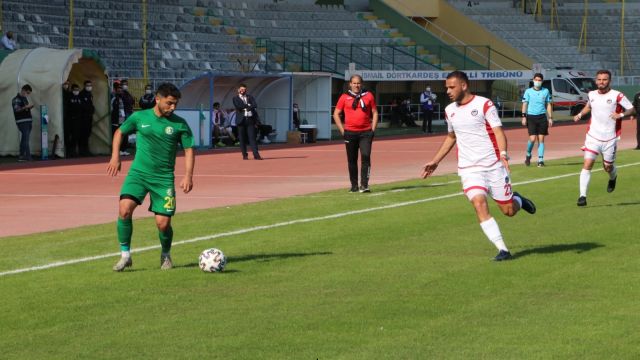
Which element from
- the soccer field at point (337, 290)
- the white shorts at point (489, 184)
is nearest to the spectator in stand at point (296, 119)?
the soccer field at point (337, 290)

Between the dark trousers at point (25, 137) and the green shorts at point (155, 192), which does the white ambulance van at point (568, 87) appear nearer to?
the dark trousers at point (25, 137)

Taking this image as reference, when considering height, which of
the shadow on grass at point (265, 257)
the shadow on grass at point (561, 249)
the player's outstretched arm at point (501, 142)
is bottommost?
the shadow on grass at point (265, 257)

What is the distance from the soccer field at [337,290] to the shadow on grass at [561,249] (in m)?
0.02

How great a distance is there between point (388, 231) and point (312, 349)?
7074mm

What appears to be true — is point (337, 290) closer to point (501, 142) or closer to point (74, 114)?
point (501, 142)

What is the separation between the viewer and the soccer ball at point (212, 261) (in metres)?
11.8

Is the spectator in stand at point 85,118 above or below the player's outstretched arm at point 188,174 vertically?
below

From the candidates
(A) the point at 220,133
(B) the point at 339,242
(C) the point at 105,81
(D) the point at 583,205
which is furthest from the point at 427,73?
(B) the point at 339,242

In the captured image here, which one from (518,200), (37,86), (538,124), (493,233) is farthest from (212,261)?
(37,86)

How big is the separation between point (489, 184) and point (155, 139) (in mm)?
3339

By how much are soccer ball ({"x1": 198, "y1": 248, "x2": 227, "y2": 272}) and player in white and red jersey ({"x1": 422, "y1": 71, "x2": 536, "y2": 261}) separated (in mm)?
2568

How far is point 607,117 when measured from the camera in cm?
1886

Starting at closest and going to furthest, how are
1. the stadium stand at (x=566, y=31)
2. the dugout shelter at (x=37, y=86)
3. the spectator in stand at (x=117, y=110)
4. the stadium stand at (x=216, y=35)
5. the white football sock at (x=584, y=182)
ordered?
the white football sock at (x=584, y=182) < the dugout shelter at (x=37, y=86) < the spectator in stand at (x=117, y=110) < the stadium stand at (x=216, y=35) < the stadium stand at (x=566, y=31)

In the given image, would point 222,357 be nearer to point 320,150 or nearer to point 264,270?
point 264,270
